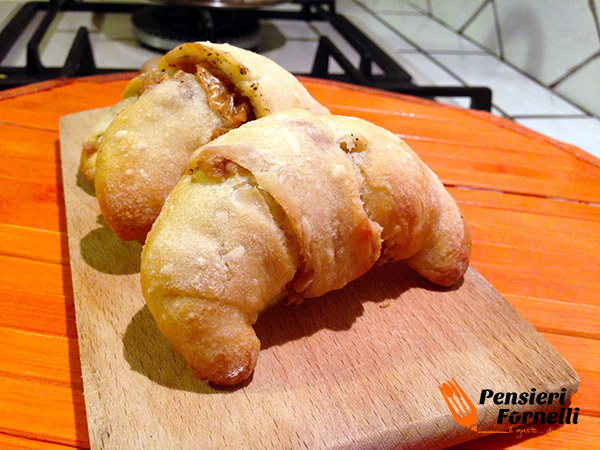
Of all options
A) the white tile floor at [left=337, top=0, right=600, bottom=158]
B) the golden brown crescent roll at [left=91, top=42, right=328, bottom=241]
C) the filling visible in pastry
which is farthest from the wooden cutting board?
the white tile floor at [left=337, top=0, right=600, bottom=158]

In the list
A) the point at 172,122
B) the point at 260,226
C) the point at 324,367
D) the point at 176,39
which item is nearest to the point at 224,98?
the point at 172,122

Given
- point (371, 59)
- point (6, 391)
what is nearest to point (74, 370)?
point (6, 391)

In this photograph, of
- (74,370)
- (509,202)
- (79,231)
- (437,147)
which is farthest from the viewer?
(437,147)

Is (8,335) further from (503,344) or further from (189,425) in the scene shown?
(503,344)

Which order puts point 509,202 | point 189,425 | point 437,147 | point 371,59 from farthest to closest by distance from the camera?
point 371,59 → point 437,147 → point 509,202 → point 189,425

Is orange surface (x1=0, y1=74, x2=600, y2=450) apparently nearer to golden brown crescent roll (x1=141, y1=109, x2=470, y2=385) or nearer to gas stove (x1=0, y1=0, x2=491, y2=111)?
golden brown crescent roll (x1=141, y1=109, x2=470, y2=385)

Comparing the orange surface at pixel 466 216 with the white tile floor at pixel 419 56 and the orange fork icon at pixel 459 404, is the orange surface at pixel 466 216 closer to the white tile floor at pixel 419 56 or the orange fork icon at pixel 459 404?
the orange fork icon at pixel 459 404

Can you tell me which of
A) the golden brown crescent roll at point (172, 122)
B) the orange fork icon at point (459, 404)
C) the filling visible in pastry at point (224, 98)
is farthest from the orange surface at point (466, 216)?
the filling visible in pastry at point (224, 98)
